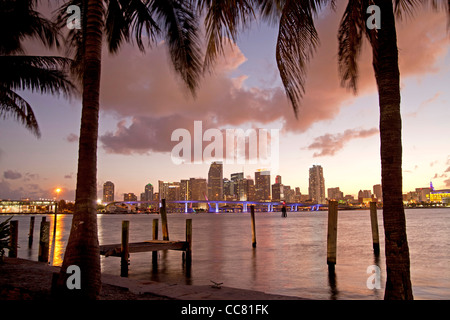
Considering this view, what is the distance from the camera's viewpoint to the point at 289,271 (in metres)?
17.6

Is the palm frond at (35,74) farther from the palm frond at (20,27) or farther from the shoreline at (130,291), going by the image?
the shoreline at (130,291)

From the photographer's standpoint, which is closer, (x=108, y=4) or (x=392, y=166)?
(x=392, y=166)

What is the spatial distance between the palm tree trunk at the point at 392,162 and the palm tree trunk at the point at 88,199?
481 cm

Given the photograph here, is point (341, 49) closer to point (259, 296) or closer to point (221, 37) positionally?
point (221, 37)

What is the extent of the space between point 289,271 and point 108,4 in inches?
541

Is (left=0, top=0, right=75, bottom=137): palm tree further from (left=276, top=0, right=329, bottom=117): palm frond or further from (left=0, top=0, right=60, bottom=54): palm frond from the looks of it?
(left=276, top=0, right=329, bottom=117): palm frond

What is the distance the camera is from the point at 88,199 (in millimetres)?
6402

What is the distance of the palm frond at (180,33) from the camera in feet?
30.1

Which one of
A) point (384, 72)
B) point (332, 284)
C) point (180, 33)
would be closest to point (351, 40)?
point (384, 72)

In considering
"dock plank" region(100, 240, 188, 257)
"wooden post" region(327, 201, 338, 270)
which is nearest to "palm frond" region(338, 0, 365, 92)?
"wooden post" region(327, 201, 338, 270)

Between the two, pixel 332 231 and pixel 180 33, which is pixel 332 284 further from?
pixel 180 33

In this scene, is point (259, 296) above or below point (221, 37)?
below

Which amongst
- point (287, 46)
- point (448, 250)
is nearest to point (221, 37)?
point (287, 46)
